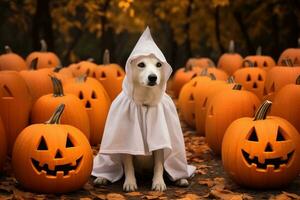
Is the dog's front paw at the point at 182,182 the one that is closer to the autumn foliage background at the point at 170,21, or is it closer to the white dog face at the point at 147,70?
the white dog face at the point at 147,70

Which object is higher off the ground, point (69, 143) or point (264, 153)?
point (69, 143)

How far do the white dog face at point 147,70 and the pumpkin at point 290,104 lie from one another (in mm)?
1726

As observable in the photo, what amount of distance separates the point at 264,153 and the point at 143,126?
109 centimetres

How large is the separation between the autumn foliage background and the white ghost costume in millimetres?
6921

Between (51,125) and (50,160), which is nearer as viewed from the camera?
(50,160)

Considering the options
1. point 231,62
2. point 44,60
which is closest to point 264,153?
point 44,60

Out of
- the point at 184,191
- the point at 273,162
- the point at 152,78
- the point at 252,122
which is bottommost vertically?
the point at 184,191

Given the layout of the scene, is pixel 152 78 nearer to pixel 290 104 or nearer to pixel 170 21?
pixel 290 104

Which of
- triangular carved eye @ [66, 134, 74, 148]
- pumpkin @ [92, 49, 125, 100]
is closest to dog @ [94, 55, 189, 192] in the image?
triangular carved eye @ [66, 134, 74, 148]

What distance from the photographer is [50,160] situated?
4348mm

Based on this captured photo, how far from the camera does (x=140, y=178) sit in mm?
5020

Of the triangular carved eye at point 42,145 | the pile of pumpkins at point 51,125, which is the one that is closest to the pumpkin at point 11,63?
the pile of pumpkins at point 51,125

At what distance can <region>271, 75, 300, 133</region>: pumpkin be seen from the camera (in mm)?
5496

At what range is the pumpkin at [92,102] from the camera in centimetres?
655
